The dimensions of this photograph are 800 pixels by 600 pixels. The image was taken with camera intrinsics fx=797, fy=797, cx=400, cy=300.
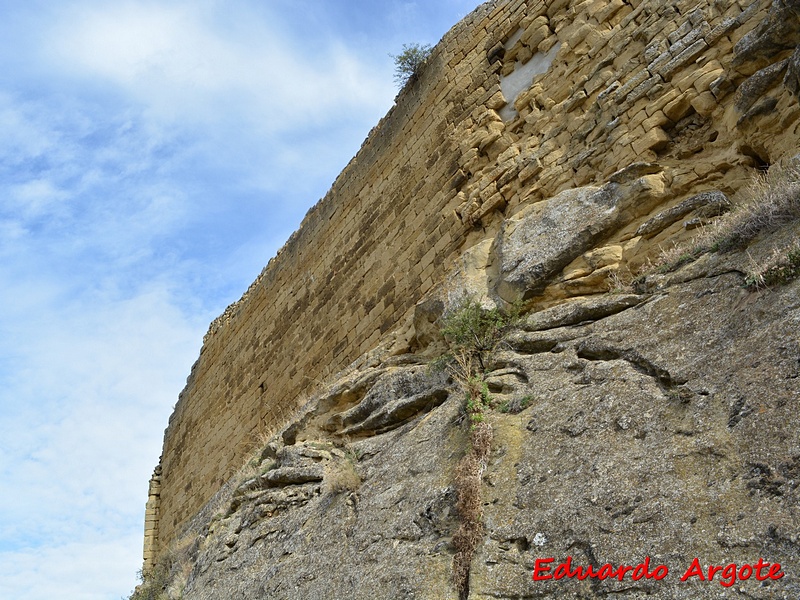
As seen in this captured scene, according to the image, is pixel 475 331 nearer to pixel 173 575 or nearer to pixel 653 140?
pixel 653 140

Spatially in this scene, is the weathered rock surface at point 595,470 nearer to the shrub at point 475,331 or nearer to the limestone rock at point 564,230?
the shrub at point 475,331

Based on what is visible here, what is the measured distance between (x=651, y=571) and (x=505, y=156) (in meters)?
5.16

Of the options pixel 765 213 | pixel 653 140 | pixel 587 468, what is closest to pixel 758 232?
pixel 765 213

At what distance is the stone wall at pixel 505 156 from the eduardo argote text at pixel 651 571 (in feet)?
8.31

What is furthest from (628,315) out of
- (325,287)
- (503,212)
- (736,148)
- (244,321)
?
(244,321)

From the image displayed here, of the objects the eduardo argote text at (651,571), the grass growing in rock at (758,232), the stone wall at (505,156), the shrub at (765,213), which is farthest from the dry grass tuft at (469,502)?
the shrub at (765,213)

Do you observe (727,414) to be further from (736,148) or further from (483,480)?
(736,148)

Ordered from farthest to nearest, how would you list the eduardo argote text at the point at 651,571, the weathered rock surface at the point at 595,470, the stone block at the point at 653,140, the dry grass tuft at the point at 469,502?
the stone block at the point at 653,140 < the dry grass tuft at the point at 469,502 < the weathered rock surface at the point at 595,470 < the eduardo argote text at the point at 651,571

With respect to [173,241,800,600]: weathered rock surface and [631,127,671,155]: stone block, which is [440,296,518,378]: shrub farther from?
[631,127,671,155]: stone block

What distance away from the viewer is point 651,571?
118 inches

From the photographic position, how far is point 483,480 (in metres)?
4.18

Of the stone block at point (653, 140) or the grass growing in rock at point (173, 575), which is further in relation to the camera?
the grass growing in rock at point (173, 575)

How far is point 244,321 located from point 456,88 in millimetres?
6218

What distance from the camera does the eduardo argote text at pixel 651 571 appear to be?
2.75m
